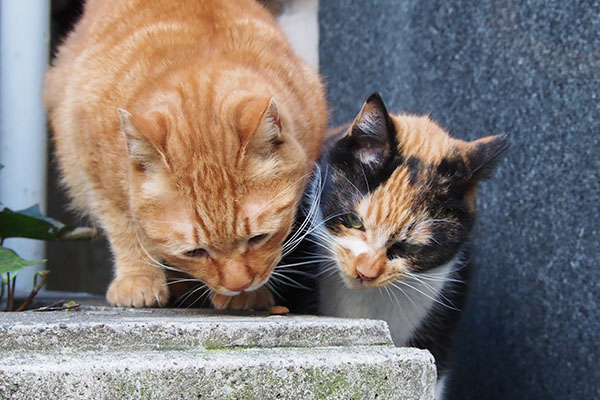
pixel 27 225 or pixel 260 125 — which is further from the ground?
pixel 260 125

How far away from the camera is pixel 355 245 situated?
Result: 5.82 feet

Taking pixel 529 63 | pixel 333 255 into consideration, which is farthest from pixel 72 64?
pixel 529 63

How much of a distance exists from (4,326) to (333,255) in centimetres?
89

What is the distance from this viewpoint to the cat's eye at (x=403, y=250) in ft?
5.80

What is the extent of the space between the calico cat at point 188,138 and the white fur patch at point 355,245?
16 cm

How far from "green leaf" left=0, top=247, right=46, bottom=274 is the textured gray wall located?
5.42 ft

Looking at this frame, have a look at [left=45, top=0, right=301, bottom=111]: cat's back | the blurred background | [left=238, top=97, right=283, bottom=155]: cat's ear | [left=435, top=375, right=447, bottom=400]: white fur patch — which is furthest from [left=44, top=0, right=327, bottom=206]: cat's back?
[left=435, top=375, right=447, bottom=400]: white fur patch

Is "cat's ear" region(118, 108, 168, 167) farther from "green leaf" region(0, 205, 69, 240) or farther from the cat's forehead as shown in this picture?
the cat's forehead

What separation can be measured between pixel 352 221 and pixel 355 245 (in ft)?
0.28

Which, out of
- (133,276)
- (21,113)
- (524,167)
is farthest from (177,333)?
(21,113)

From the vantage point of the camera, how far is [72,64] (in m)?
2.36

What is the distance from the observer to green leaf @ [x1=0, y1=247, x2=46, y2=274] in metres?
1.71

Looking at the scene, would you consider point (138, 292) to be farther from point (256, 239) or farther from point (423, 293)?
point (423, 293)

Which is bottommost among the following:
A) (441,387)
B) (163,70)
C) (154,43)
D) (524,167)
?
(441,387)
